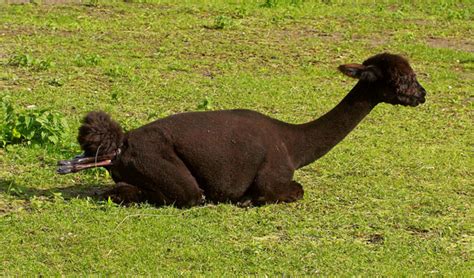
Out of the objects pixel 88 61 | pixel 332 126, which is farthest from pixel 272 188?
pixel 88 61

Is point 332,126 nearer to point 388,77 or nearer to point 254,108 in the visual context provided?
point 388,77

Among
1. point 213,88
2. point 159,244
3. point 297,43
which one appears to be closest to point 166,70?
point 213,88

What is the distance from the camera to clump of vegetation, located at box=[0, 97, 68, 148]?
982 cm

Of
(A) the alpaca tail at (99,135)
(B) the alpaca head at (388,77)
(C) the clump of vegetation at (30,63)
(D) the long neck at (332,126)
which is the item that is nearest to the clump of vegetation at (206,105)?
(C) the clump of vegetation at (30,63)

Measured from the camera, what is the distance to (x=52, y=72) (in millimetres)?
13062

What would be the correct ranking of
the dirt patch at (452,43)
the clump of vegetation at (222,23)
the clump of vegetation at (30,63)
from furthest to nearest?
the clump of vegetation at (222,23) < the dirt patch at (452,43) < the clump of vegetation at (30,63)

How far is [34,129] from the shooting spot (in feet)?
32.4

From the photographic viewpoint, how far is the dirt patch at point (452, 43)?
630 inches

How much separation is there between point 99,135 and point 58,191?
815 millimetres

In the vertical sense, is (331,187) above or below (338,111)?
below

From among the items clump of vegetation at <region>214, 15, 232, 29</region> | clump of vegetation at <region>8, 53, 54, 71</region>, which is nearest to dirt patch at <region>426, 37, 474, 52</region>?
clump of vegetation at <region>214, 15, 232, 29</region>

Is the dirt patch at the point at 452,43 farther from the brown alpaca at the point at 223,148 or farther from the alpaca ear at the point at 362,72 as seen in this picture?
the alpaca ear at the point at 362,72

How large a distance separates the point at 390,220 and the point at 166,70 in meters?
5.84

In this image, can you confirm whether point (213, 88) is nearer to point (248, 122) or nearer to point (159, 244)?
point (248, 122)
